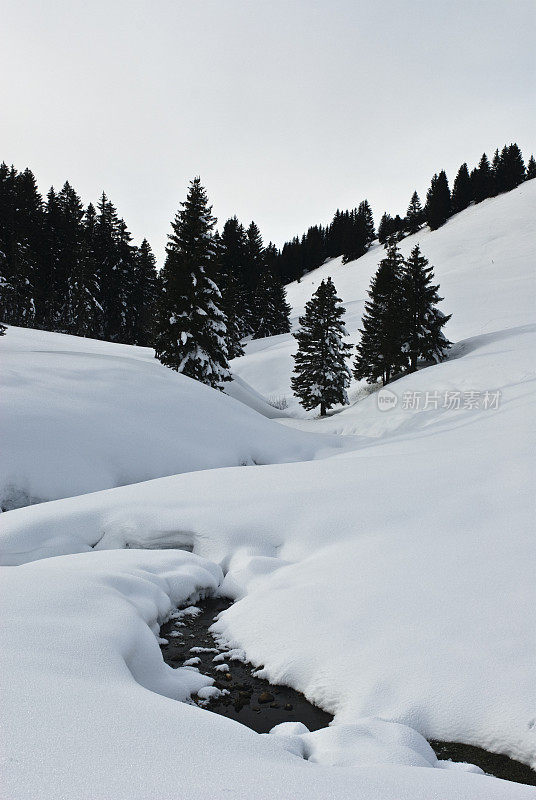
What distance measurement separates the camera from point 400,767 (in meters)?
2.47

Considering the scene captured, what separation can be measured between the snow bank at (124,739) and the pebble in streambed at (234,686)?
277 mm

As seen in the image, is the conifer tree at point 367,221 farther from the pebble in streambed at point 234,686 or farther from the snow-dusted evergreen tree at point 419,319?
the pebble in streambed at point 234,686

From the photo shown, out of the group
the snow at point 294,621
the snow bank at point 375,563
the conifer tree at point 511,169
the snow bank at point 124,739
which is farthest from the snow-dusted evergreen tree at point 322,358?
the conifer tree at point 511,169

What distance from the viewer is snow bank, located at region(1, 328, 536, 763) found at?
133 inches

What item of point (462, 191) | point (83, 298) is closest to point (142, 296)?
point (83, 298)

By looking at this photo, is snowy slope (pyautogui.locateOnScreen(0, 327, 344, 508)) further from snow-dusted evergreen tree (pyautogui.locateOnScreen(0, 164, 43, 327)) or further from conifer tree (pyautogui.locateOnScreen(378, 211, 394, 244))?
conifer tree (pyautogui.locateOnScreen(378, 211, 394, 244))

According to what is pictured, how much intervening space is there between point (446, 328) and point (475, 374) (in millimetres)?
16436

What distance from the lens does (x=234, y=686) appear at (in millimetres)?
4004

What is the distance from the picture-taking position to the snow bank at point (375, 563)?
3.38 m

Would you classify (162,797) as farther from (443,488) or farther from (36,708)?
(443,488)

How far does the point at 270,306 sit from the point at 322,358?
23.0 meters

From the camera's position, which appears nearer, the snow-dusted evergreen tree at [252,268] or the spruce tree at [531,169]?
the snow-dusted evergreen tree at [252,268]

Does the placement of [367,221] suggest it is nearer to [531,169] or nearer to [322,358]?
[531,169]

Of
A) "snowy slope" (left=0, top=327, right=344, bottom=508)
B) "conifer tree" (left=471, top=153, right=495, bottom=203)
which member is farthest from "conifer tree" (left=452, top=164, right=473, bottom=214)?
"snowy slope" (left=0, top=327, right=344, bottom=508)
